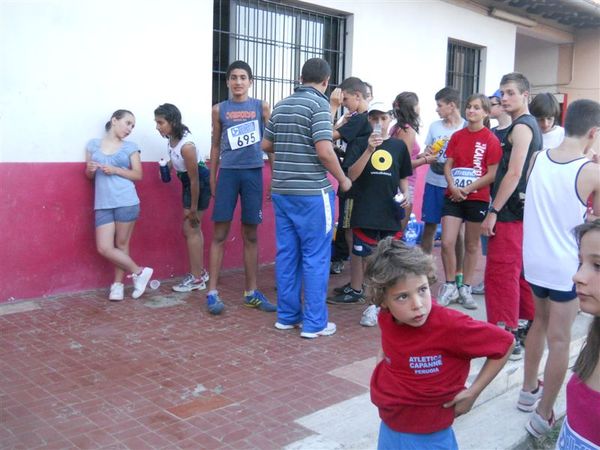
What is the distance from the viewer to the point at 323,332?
4910 mm

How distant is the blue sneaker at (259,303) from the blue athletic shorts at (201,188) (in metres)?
1.06

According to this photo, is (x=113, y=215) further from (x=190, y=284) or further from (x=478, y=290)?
(x=478, y=290)

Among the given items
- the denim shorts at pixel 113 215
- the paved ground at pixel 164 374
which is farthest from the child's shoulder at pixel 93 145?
the paved ground at pixel 164 374

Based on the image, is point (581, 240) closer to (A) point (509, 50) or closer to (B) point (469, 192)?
(B) point (469, 192)

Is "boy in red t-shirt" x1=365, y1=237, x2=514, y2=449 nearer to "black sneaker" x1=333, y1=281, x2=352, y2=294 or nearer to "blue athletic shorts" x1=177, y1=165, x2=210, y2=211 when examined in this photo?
"black sneaker" x1=333, y1=281, x2=352, y2=294

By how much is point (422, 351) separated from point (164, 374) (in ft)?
7.30

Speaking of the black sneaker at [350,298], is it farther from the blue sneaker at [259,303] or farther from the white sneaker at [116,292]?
the white sneaker at [116,292]

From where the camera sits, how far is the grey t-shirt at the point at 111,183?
549cm

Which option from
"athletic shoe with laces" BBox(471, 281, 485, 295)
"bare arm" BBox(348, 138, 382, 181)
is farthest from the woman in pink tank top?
"athletic shoe with laces" BBox(471, 281, 485, 295)

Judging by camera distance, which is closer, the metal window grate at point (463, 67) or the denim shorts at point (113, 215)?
the denim shorts at point (113, 215)

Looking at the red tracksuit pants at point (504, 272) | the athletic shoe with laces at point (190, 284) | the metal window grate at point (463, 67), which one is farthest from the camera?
the metal window grate at point (463, 67)

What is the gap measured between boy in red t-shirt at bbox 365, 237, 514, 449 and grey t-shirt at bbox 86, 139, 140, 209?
3.63m

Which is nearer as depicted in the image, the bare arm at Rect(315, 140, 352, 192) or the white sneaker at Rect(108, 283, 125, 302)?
the bare arm at Rect(315, 140, 352, 192)

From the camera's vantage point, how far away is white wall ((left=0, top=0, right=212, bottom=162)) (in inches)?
201
